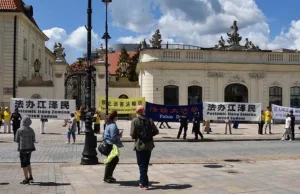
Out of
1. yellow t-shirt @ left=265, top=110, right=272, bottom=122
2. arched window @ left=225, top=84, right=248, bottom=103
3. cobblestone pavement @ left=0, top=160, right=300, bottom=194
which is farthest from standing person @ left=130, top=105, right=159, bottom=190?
arched window @ left=225, top=84, right=248, bottom=103

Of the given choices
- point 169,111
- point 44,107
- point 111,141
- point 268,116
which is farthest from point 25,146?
point 268,116

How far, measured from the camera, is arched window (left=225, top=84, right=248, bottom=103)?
38438 mm

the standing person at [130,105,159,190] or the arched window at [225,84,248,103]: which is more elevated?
the arched window at [225,84,248,103]

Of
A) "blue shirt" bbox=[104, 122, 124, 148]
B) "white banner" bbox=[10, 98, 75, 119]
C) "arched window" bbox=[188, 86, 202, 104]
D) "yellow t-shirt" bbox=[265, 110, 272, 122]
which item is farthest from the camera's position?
"arched window" bbox=[188, 86, 202, 104]

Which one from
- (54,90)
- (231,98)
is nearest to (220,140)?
(231,98)

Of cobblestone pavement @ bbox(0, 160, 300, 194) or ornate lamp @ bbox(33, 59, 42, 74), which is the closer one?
cobblestone pavement @ bbox(0, 160, 300, 194)

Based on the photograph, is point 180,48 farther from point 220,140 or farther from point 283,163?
point 283,163

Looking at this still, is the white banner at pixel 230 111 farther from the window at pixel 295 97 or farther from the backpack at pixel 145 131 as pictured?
the backpack at pixel 145 131

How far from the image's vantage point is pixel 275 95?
39.0m

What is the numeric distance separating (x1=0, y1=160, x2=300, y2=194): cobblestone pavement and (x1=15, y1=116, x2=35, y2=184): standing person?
0.32 m

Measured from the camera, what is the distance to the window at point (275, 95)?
3897cm

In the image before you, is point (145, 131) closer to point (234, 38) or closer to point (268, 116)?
point (268, 116)

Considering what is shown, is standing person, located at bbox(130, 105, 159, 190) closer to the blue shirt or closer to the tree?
the blue shirt

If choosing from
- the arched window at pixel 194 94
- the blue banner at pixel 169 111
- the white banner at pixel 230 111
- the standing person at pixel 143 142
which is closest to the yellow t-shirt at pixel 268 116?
the white banner at pixel 230 111
